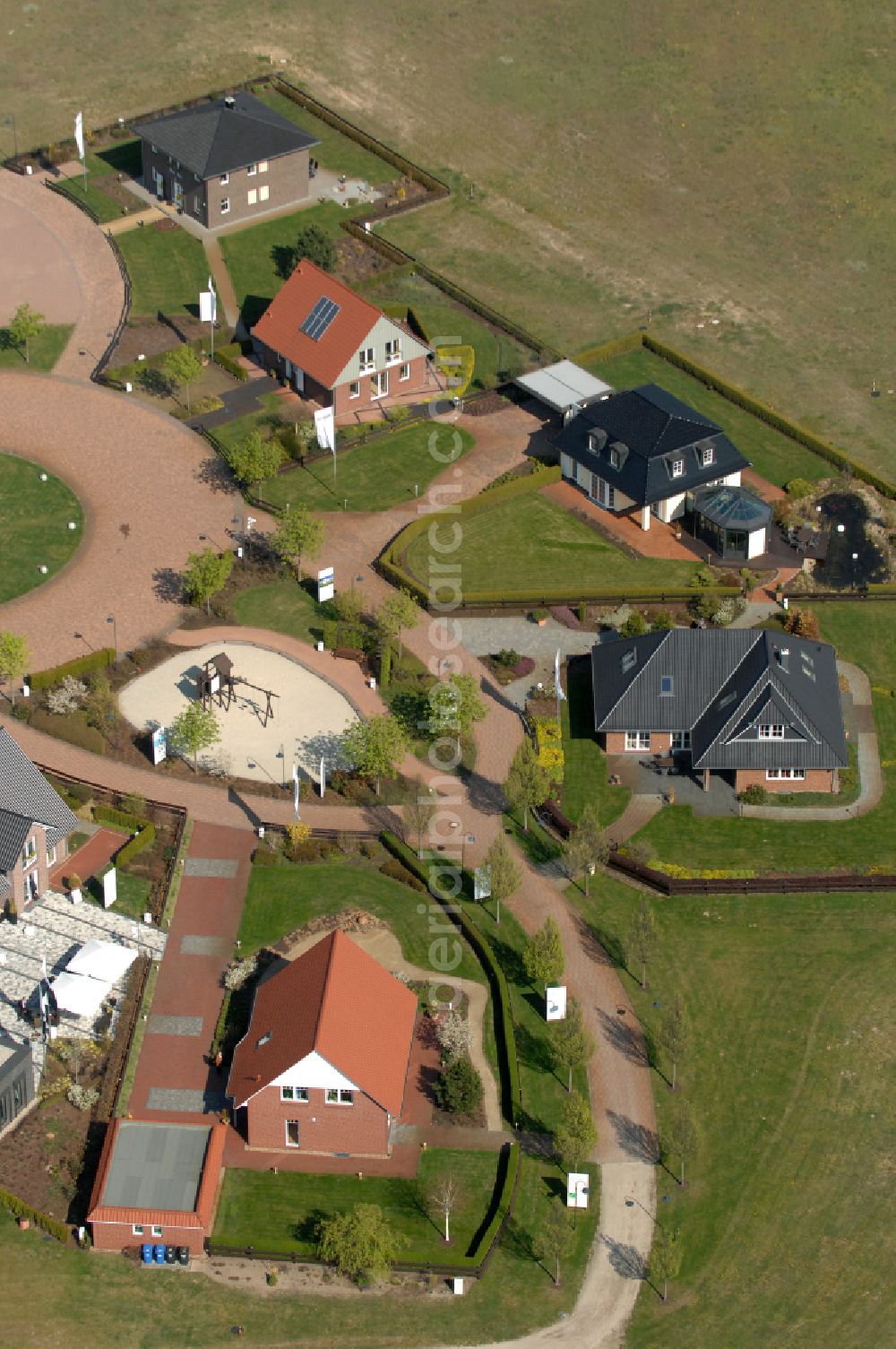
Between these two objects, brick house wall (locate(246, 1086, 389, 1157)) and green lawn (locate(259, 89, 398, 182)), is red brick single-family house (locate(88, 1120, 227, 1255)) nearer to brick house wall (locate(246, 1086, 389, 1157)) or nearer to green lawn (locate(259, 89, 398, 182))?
brick house wall (locate(246, 1086, 389, 1157))

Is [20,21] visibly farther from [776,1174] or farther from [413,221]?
[776,1174]

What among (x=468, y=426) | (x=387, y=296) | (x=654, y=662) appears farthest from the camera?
(x=387, y=296)

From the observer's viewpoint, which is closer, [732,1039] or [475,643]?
[732,1039]

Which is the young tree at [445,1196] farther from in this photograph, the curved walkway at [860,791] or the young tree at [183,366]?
the young tree at [183,366]

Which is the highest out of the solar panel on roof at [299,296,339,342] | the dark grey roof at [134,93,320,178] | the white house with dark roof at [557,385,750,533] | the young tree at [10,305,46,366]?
the dark grey roof at [134,93,320,178]

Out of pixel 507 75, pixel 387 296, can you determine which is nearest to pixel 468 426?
pixel 387 296

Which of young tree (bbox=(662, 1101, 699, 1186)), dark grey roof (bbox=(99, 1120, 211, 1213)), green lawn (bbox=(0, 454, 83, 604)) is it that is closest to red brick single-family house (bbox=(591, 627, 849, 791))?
young tree (bbox=(662, 1101, 699, 1186))

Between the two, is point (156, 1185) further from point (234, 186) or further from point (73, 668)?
point (234, 186)
